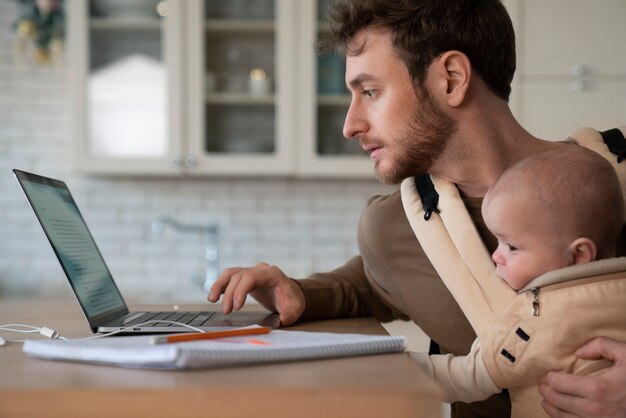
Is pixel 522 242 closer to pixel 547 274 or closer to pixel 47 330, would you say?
pixel 547 274

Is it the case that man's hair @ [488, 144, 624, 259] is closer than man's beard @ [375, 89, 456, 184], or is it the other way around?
man's hair @ [488, 144, 624, 259]

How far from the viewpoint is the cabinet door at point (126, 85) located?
365 centimetres

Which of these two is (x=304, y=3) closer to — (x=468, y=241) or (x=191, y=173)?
(x=191, y=173)

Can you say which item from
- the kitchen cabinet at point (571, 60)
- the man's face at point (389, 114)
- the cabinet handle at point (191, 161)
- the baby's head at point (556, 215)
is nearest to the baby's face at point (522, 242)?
the baby's head at point (556, 215)

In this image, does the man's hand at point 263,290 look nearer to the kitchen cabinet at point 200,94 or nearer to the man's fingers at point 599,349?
the man's fingers at point 599,349

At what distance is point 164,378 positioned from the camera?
32.0 inches

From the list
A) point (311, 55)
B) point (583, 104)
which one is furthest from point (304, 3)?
point (583, 104)

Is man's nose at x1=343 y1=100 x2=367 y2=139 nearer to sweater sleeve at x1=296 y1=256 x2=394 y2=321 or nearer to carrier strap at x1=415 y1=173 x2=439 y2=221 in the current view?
carrier strap at x1=415 y1=173 x2=439 y2=221

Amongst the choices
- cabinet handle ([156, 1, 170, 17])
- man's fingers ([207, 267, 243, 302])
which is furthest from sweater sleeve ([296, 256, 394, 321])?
cabinet handle ([156, 1, 170, 17])

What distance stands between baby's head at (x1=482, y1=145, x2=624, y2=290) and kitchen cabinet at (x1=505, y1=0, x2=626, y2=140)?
230 centimetres

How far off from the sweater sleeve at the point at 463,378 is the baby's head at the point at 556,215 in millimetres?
186

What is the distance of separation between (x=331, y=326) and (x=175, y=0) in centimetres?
263

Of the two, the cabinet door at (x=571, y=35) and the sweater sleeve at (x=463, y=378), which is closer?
the sweater sleeve at (x=463, y=378)

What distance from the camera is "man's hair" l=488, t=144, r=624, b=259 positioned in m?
1.31
